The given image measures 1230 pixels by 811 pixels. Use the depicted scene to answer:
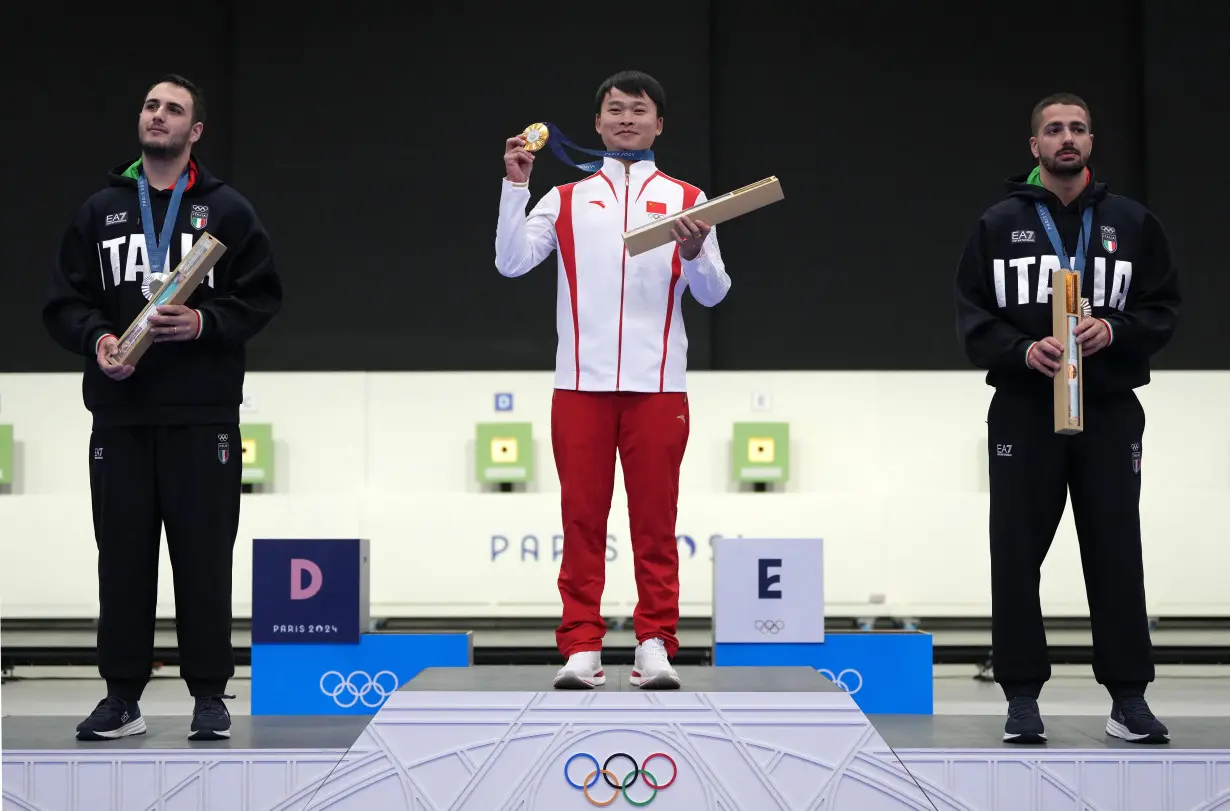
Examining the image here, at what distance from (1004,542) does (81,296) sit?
2393mm

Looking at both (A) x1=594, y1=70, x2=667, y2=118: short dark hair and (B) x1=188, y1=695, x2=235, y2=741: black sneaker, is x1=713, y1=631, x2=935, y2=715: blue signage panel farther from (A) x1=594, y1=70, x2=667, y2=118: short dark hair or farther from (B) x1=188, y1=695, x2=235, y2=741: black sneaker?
(A) x1=594, y1=70, x2=667, y2=118: short dark hair

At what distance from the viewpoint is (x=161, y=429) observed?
3.13 metres

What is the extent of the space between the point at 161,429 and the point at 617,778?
1411 millimetres

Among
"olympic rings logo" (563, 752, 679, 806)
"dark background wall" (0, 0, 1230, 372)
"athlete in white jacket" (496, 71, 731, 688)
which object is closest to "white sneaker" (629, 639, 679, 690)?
"athlete in white jacket" (496, 71, 731, 688)

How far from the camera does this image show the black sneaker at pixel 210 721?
3.05m

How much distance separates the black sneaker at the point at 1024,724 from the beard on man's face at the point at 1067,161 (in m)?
1.29

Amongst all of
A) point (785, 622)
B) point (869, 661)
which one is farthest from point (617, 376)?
point (869, 661)

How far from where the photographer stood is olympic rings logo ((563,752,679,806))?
2635mm

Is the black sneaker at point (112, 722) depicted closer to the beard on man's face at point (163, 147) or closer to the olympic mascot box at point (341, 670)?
the olympic mascot box at point (341, 670)

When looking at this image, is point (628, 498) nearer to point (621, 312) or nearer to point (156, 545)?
point (621, 312)

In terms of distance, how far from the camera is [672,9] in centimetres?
701

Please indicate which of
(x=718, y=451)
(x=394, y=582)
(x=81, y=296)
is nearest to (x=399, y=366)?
(x=394, y=582)

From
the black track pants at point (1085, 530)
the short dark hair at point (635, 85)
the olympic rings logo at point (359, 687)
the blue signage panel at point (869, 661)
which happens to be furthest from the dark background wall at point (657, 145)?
the black track pants at point (1085, 530)

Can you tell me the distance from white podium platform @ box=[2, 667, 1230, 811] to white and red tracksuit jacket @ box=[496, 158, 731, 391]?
2.57ft
